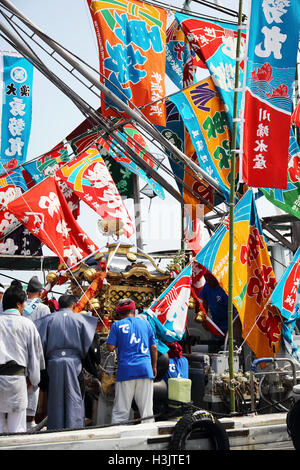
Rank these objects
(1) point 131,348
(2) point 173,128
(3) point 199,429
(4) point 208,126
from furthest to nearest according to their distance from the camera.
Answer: (2) point 173,128 < (4) point 208,126 < (1) point 131,348 < (3) point 199,429

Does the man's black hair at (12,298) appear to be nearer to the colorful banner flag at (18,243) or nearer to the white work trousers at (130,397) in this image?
the white work trousers at (130,397)

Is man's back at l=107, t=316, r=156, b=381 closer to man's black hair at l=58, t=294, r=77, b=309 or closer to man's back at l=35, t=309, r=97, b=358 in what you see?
man's back at l=35, t=309, r=97, b=358

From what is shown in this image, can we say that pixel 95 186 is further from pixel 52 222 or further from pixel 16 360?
pixel 16 360

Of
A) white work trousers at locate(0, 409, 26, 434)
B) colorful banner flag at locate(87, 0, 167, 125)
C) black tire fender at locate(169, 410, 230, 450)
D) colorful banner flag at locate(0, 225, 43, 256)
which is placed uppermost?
colorful banner flag at locate(87, 0, 167, 125)

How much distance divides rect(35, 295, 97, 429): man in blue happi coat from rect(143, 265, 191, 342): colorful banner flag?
1.26 metres

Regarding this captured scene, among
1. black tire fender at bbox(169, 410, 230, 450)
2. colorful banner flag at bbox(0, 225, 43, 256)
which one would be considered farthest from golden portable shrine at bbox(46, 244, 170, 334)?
colorful banner flag at bbox(0, 225, 43, 256)

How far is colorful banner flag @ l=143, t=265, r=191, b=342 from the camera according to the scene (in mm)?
8297

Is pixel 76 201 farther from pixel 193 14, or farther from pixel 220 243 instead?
pixel 220 243

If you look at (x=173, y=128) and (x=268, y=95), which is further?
(x=173, y=128)

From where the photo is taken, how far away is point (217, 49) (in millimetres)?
12680

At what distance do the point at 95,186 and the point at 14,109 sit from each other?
6.08 metres

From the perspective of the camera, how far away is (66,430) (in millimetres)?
6426

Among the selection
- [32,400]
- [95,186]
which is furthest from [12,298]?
[95,186]
